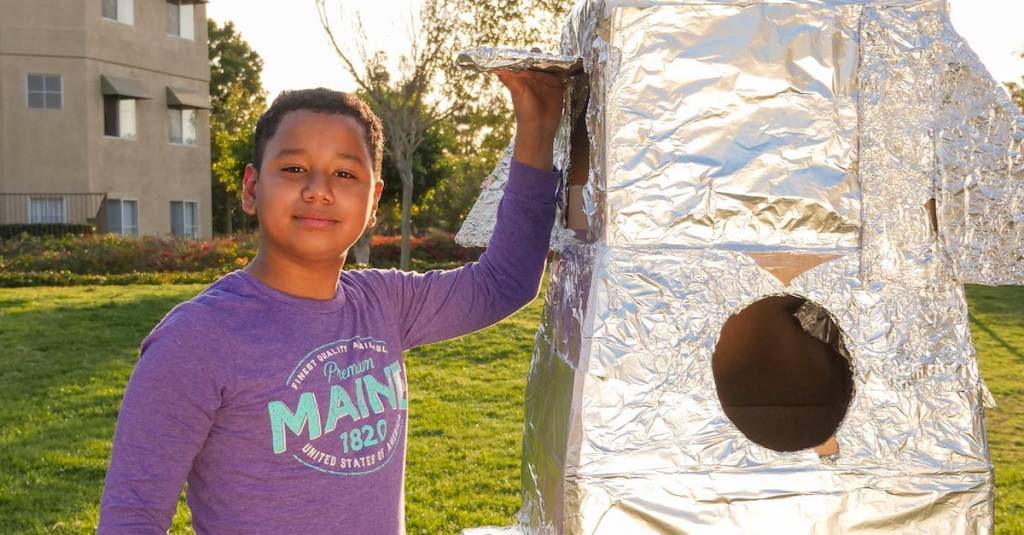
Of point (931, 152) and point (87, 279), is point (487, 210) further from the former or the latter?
point (87, 279)

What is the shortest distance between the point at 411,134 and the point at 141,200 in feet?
28.8

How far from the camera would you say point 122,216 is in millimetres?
17922

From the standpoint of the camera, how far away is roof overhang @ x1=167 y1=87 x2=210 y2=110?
18616 millimetres

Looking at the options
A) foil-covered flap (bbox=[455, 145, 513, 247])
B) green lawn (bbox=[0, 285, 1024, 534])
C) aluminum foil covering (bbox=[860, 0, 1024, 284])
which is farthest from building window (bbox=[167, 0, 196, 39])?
aluminum foil covering (bbox=[860, 0, 1024, 284])

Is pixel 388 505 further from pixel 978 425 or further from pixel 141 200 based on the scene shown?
pixel 141 200

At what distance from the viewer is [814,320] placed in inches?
98.0

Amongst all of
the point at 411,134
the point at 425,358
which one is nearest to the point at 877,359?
the point at 425,358

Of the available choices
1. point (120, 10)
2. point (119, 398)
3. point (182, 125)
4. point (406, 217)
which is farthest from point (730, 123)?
point (182, 125)

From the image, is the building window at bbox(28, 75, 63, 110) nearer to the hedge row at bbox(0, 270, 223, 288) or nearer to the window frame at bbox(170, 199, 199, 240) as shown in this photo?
the window frame at bbox(170, 199, 199, 240)

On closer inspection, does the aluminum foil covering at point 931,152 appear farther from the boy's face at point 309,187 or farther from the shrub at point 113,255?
the shrub at point 113,255

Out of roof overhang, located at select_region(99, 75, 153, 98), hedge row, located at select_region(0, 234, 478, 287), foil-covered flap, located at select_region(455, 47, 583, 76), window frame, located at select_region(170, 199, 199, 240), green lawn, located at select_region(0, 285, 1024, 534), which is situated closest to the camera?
foil-covered flap, located at select_region(455, 47, 583, 76)

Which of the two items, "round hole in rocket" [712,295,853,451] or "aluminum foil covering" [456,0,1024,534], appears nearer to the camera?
"aluminum foil covering" [456,0,1024,534]

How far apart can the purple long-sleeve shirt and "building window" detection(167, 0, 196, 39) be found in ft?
61.4

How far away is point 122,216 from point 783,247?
1804cm
